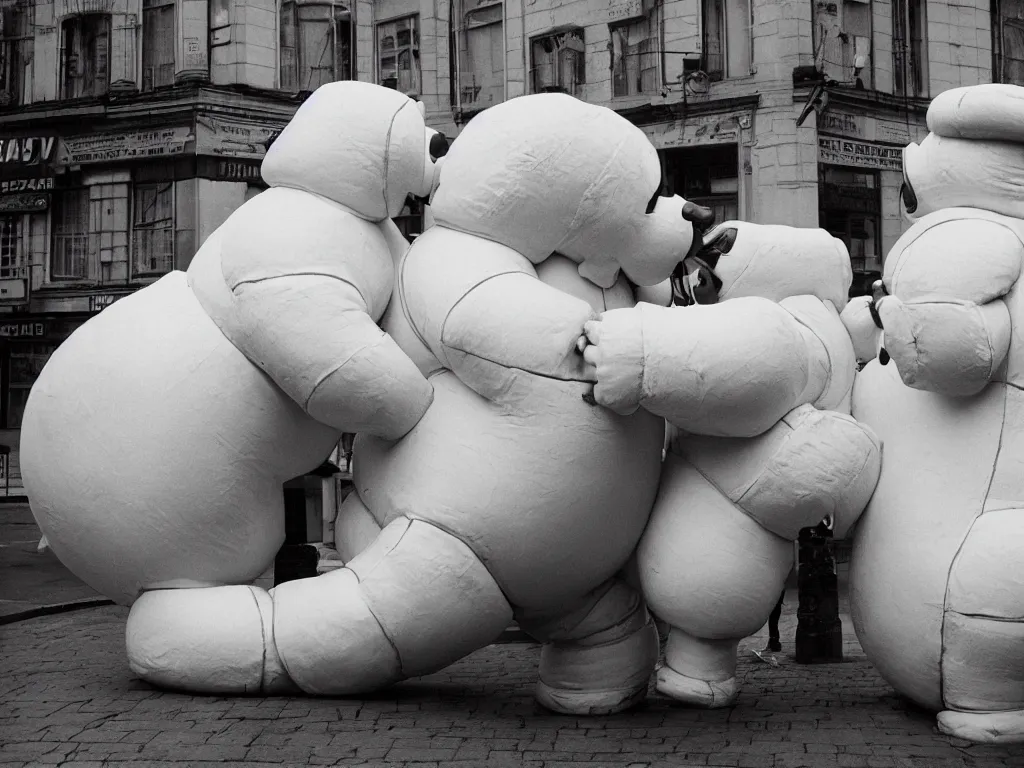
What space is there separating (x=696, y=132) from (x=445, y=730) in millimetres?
15260

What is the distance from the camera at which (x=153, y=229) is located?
Answer: 20312mm

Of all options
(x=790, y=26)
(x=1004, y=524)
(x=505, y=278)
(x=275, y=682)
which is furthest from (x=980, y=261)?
(x=790, y=26)

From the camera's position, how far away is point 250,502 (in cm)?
430

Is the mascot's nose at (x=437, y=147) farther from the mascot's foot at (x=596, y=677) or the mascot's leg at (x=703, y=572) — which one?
the mascot's foot at (x=596, y=677)

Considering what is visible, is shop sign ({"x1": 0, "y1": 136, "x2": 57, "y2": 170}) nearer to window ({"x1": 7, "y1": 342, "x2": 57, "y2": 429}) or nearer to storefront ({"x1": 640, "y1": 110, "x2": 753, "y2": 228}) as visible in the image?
window ({"x1": 7, "y1": 342, "x2": 57, "y2": 429})

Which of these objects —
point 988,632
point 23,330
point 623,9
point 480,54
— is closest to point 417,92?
point 480,54

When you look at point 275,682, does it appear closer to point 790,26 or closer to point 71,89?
point 790,26

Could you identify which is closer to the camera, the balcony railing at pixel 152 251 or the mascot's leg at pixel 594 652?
the mascot's leg at pixel 594 652

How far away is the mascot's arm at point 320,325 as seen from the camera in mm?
3945

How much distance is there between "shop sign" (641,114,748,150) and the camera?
58.9ft

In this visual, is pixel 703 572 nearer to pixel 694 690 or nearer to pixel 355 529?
pixel 694 690

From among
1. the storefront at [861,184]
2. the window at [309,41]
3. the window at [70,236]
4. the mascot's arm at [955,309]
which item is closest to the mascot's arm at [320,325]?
the mascot's arm at [955,309]

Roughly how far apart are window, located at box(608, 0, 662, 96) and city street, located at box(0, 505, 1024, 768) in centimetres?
1453

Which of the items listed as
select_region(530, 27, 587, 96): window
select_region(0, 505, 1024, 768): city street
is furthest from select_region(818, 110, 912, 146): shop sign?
select_region(0, 505, 1024, 768): city street
